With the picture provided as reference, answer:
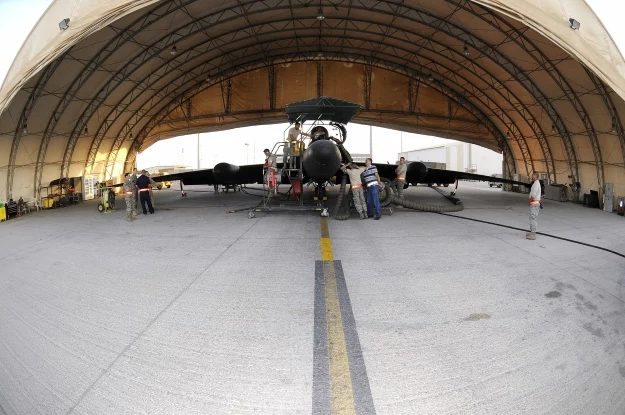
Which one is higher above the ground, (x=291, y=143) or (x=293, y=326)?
(x=291, y=143)

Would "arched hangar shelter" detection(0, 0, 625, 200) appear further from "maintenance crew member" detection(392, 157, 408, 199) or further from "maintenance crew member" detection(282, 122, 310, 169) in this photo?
"maintenance crew member" detection(392, 157, 408, 199)

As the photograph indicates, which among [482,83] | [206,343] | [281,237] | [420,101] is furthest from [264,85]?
[206,343]

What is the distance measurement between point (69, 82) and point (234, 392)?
1805 cm

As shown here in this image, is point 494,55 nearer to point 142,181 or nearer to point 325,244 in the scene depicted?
point 325,244

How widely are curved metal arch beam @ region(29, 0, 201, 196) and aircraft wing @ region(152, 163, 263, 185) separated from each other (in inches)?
218

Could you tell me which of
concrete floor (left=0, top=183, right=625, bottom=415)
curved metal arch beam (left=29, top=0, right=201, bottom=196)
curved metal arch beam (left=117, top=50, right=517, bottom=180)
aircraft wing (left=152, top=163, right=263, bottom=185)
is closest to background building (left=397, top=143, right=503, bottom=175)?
curved metal arch beam (left=117, top=50, right=517, bottom=180)

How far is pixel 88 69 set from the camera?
1598 centimetres

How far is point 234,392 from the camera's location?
9.23 feet

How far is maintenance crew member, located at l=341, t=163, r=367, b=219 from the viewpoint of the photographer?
11336 millimetres

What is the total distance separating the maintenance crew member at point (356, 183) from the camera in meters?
11.3

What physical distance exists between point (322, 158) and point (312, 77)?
57.2ft

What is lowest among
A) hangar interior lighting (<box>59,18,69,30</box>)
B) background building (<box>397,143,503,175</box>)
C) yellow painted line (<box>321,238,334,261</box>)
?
yellow painted line (<box>321,238,334,261</box>)

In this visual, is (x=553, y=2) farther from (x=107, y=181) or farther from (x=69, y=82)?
(x=107, y=181)

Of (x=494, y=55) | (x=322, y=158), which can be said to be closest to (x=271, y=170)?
(x=322, y=158)
